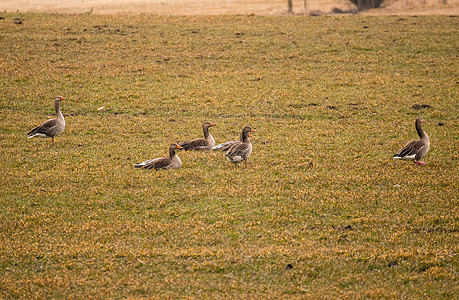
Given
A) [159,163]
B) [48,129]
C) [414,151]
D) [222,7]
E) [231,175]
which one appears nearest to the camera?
[231,175]

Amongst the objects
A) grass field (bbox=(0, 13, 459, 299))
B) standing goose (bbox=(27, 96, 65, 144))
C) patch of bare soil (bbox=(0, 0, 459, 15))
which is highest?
patch of bare soil (bbox=(0, 0, 459, 15))

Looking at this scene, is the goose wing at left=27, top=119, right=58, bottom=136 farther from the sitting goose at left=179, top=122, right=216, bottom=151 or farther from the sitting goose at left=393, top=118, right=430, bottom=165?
the sitting goose at left=393, top=118, right=430, bottom=165

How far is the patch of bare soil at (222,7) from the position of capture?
164ft

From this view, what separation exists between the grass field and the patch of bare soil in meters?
14.6

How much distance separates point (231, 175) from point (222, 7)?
129 feet

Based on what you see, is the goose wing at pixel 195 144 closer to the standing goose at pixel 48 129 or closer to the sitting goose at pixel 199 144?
the sitting goose at pixel 199 144

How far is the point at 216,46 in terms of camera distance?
3653cm

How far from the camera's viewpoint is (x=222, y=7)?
52.4 meters

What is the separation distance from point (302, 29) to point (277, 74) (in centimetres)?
1126

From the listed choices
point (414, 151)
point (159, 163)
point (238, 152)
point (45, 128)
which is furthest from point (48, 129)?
point (414, 151)

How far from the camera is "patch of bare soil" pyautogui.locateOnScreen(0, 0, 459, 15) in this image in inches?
1973

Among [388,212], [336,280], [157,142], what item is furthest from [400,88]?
[336,280]

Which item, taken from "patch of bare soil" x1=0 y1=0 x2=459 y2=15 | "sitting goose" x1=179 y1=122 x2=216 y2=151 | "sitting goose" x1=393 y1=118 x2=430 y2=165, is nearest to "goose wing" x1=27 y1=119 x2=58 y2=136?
"sitting goose" x1=179 y1=122 x2=216 y2=151

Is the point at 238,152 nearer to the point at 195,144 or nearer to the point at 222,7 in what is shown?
the point at 195,144
